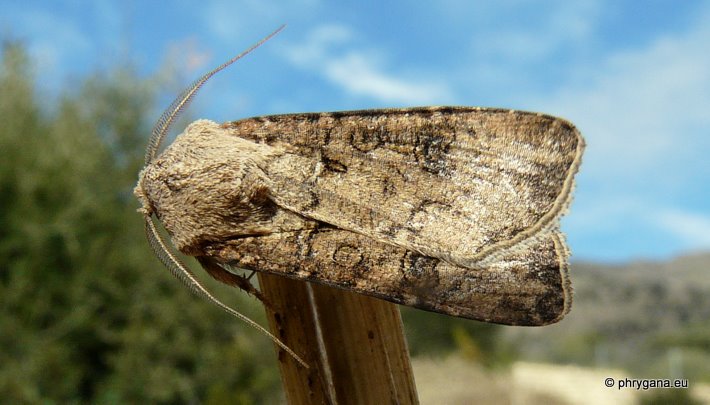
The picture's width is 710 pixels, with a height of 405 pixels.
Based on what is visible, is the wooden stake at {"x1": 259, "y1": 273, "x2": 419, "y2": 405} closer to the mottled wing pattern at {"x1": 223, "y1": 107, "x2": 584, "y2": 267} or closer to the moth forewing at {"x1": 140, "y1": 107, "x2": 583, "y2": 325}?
the moth forewing at {"x1": 140, "y1": 107, "x2": 583, "y2": 325}

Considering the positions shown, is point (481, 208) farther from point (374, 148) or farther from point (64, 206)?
point (64, 206)

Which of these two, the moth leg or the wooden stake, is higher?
the moth leg

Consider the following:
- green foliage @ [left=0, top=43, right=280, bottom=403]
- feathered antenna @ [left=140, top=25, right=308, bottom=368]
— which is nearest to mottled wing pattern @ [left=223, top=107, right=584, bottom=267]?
feathered antenna @ [left=140, top=25, right=308, bottom=368]

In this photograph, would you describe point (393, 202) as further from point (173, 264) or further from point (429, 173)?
point (173, 264)

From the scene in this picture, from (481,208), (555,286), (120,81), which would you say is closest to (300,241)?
(481,208)

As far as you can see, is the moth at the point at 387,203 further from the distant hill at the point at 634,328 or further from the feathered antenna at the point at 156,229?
the distant hill at the point at 634,328

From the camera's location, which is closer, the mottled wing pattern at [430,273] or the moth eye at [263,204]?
the mottled wing pattern at [430,273]

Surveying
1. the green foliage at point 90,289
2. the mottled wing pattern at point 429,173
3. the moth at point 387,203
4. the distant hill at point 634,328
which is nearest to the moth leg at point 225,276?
the moth at point 387,203
